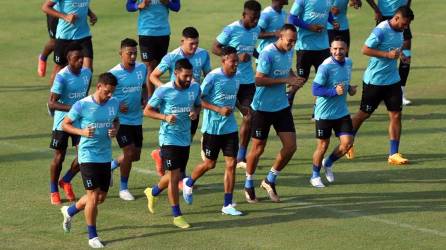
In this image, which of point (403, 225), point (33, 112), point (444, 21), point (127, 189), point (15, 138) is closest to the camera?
point (403, 225)

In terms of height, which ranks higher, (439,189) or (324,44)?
(324,44)

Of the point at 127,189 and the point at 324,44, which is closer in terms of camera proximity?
the point at 127,189

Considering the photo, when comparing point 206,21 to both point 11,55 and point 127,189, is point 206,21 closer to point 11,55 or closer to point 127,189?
point 11,55

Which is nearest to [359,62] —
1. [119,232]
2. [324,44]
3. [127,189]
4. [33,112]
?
[324,44]

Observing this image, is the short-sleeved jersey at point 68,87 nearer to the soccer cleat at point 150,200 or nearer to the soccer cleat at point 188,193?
the soccer cleat at point 150,200

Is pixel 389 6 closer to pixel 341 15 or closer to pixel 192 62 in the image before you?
pixel 341 15

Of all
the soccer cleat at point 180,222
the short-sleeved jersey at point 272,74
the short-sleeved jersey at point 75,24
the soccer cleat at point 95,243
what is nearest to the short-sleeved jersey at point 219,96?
the short-sleeved jersey at point 272,74

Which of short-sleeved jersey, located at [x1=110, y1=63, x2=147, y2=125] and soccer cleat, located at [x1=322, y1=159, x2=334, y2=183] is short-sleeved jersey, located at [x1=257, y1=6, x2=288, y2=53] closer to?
soccer cleat, located at [x1=322, y1=159, x2=334, y2=183]

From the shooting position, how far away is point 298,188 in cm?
1584

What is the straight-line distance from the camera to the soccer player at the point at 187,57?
50.8 feet

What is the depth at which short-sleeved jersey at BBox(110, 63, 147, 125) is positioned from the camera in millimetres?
15102

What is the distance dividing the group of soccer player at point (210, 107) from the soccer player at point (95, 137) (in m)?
0.01

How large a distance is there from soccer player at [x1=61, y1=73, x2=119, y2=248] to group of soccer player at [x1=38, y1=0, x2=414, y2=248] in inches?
0.5

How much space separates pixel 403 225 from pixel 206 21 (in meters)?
15.4
